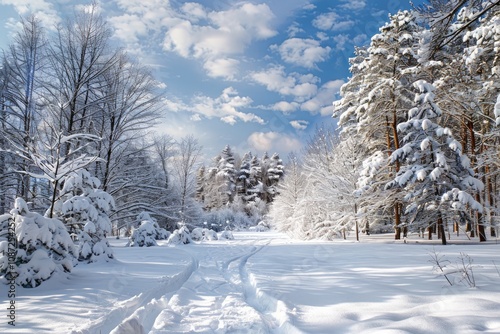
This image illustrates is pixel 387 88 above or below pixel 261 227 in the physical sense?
above

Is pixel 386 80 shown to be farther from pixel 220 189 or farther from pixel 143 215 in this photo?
pixel 220 189

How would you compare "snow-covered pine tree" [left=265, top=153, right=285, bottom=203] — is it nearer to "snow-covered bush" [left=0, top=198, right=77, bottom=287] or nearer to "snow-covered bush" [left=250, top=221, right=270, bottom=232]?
"snow-covered bush" [left=250, top=221, right=270, bottom=232]

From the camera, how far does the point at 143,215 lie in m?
16.4

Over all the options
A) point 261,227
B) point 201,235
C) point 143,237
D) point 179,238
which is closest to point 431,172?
point 179,238

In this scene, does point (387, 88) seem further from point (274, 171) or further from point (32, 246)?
point (274, 171)

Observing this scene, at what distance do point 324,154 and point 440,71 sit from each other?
9.07 meters

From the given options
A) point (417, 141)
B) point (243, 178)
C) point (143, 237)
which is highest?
point (243, 178)

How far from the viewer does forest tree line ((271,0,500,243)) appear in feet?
35.6

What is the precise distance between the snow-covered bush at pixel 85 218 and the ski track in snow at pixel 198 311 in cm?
303

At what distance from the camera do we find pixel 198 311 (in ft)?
13.9

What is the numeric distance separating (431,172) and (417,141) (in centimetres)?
164

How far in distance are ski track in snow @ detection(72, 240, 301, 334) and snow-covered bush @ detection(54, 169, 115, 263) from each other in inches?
119

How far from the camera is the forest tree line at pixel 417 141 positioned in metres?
10.8

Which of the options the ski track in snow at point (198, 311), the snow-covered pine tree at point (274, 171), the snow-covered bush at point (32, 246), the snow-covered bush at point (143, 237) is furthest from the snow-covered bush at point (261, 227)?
the snow-covered bush at point (32, 246)
